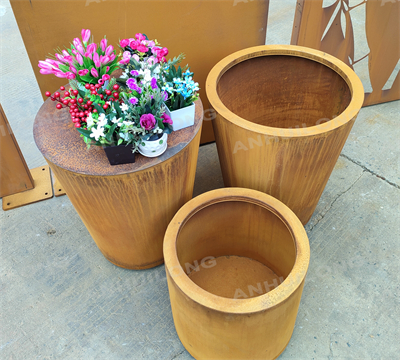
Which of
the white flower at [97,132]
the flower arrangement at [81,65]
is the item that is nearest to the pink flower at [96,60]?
the flower arrangement at [81,65]

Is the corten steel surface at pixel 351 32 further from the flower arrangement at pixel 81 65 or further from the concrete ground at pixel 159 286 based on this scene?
the flower arrangement at pixel 81 65

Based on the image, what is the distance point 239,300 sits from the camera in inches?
52.7

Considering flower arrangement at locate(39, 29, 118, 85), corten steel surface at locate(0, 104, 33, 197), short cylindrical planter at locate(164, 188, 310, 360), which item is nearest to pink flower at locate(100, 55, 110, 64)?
flower arrangement at locate(39, 29, 118, 85)

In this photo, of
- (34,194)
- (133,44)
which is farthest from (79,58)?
(34,194)

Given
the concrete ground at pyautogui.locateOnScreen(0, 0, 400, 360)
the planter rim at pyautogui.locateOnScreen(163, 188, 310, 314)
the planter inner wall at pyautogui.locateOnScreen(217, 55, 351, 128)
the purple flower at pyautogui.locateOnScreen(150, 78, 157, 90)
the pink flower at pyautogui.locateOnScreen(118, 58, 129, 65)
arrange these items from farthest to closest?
1. the planter inner wall at pyautogui.locateOnScreen(217, 55, 351, 128)
2. the concrete ground at pyautogui.locateOnScreen(0, 0, 400, 360)
3. the pink flower at pyautogui.locateOnScreen(118, 58, 129, 65)
4. the purple flower at pyautogui.locateOnScreen(150, 78, 157, 90)
5. the planter rim at pyautogui.locateOnScreen(163, 188, 310, 314)

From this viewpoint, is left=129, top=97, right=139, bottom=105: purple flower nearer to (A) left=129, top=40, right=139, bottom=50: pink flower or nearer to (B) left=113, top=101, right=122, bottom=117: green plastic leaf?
(B) left=113, top=101, right=122, bottom=117: green plastic leaf

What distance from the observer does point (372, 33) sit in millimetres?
2854

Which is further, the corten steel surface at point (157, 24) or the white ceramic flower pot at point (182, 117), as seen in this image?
the corten steel surface at point (157, 24)

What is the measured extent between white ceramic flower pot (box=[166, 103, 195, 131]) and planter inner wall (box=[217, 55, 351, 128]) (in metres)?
0.54

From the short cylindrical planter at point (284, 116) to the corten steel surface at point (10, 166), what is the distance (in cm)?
133

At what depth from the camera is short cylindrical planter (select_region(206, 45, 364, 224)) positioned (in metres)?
1.74

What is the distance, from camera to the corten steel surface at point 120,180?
1499 millimetres

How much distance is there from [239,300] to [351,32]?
2.44 metres

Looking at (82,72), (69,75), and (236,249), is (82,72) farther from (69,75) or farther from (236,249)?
(236,249)
